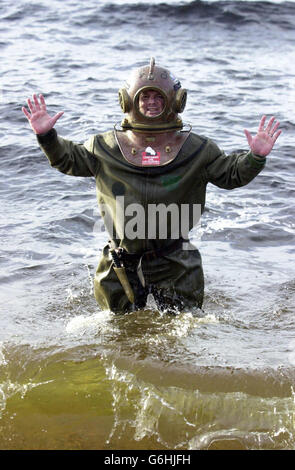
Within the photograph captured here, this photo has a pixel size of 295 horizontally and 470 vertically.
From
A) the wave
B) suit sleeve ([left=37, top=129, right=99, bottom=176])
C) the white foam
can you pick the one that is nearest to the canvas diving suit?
suit sleeve ([left=37, top=129, right=99, bottom=176])

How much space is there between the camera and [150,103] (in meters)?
4.71

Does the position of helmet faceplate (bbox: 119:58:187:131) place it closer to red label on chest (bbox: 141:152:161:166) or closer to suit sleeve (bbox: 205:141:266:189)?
red label on chest (bbox: 141:152:161:166)

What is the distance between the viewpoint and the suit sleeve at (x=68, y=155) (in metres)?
4.70

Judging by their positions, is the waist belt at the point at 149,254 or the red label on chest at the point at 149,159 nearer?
the red label on chest at the point at 149,159

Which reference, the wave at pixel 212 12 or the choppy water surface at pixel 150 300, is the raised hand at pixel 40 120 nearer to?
the choppy water surface at pixel 150 300

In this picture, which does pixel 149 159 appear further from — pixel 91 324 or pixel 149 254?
pixel 91 324

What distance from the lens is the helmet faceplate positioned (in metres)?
4.70

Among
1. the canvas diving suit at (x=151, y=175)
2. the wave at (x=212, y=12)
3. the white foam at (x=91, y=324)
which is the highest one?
the canvas diving suit at (x=151, y=175)

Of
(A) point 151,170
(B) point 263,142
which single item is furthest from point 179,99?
(B) point 263,142

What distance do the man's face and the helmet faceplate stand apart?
2 centimetres

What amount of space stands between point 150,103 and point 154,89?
0.09 meters

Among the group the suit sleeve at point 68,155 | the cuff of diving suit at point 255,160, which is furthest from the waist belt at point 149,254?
the cuff of diving suit at point 255,160

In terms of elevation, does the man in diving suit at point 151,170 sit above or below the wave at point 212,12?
above
